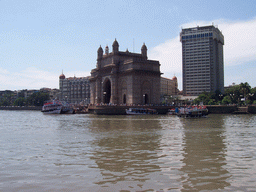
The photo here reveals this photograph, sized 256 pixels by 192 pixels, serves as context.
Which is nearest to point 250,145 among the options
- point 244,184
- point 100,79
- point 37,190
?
point 244,184

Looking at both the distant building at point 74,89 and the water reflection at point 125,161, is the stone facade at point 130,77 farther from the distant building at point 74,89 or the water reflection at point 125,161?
the distant building at point 74,89

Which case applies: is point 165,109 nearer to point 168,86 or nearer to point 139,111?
point 139,111

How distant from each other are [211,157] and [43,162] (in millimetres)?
8726

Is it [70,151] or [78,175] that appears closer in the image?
[78,175]

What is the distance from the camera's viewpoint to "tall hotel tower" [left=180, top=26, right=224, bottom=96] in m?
144

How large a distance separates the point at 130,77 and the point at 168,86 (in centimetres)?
9051

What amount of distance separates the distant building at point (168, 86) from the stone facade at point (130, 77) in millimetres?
64618

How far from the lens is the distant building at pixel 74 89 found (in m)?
177

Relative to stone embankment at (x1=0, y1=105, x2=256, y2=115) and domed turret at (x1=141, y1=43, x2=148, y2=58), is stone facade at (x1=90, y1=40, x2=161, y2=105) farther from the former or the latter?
stone embankment at (x1=0, y1=105, x2=256, y2=115)

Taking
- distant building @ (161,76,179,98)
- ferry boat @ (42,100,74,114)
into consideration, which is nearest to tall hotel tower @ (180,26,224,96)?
distant building @ (161,76,179,98)

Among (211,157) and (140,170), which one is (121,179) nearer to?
(140,170)

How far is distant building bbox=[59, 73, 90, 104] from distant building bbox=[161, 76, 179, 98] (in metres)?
46.4

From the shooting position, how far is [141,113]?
240 feet

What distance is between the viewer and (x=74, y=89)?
183 m
